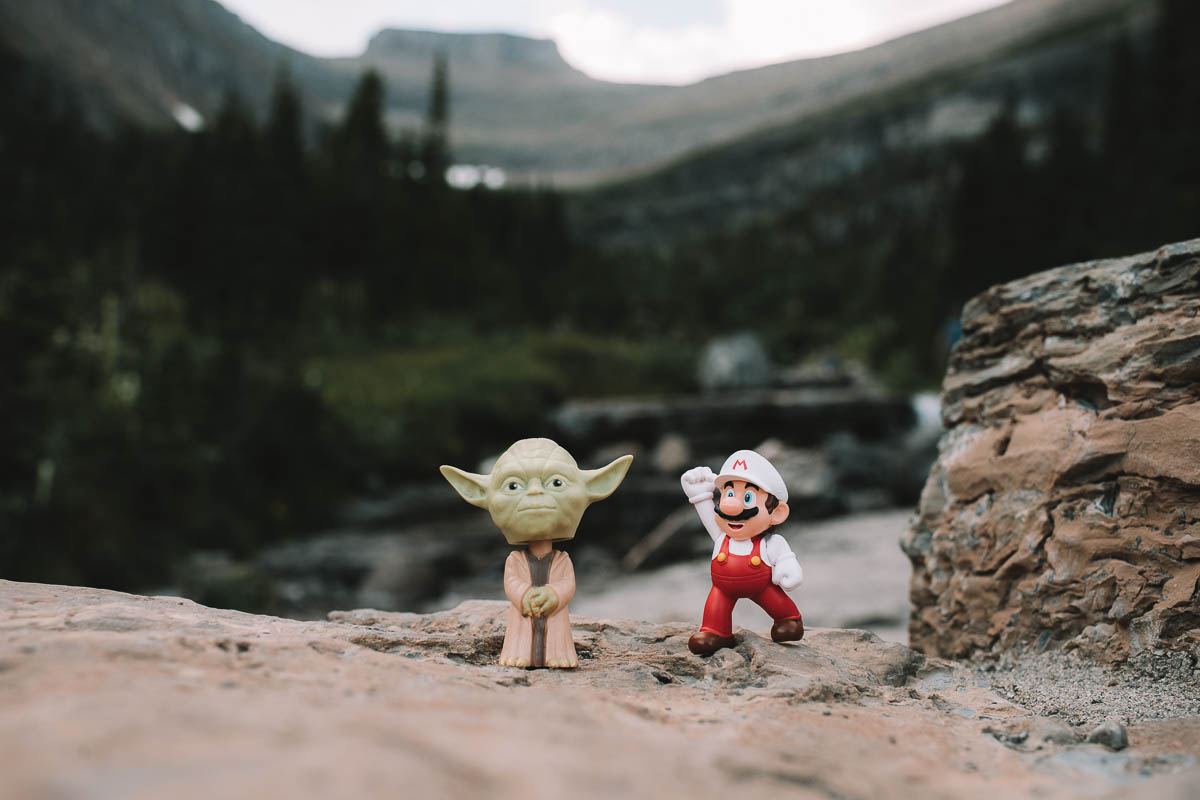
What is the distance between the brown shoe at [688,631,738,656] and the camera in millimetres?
3723

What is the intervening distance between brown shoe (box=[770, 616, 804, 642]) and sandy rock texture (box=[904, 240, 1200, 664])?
1142mm

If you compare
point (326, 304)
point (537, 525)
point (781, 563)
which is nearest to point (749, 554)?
point (781, 563)

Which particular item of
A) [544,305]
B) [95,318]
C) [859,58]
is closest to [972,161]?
[544,305]

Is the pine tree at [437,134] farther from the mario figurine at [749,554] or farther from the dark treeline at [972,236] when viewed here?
the mario figurine at [749,554]

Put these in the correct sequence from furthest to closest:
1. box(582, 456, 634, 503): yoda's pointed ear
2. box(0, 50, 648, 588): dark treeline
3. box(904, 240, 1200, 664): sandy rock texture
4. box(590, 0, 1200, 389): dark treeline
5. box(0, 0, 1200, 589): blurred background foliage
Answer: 1. box(590, 0, 1200, 389): dark treeline
2. box(0, 0, 1200, 589): blurred background foliage
3. box(0, 50, 648, 588): dark treeline
4. box(582, 456, 634, 503): yoda's pointed ear
5. box(904, 240, 1200, 664): sandy rock texture

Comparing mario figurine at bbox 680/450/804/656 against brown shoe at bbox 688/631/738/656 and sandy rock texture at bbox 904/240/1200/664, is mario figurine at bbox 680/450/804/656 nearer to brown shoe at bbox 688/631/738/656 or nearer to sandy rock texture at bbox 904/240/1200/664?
brown shoe at bbox 688/631/738/656

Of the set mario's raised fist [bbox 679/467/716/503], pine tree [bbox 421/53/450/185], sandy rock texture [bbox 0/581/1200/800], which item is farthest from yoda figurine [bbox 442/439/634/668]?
pine tree [bbox 421/53/450/185]

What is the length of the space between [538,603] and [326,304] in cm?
2808

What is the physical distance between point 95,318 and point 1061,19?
98.9 meters

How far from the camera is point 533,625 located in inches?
143

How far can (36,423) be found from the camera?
37.3ft

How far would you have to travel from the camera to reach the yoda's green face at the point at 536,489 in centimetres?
372

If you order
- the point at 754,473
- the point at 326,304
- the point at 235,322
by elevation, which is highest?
the point at 326,304

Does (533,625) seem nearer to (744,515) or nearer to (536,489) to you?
(536,489)
